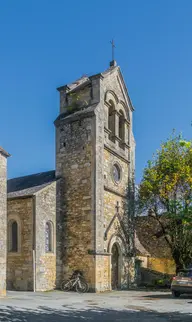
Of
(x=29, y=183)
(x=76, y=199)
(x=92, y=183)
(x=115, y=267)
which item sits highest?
(x=29, y=183)

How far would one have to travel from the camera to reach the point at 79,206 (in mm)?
22891

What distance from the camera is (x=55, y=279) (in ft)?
72.3

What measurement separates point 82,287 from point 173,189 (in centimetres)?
843

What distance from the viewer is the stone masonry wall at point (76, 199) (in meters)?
22.2

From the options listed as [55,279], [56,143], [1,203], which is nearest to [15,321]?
[1,203]

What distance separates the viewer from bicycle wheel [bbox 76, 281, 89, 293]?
69.4ft

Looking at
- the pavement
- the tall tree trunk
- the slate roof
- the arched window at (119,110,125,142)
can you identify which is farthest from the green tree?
the pavement

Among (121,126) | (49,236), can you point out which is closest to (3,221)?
(49,236)

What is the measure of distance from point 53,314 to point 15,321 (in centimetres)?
180

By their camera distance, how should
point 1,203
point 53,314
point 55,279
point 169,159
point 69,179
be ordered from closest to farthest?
1. point 53,314
2. point 1,203
3. point 55,279
4. point 69,179
5. point 169,159

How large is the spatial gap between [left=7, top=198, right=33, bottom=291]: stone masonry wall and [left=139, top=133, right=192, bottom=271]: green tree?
26.6 feet

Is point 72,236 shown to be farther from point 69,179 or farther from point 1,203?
point 1,203

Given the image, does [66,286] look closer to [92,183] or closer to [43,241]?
[43,241]

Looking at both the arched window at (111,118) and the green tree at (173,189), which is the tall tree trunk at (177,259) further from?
the arched window at (111,118)
